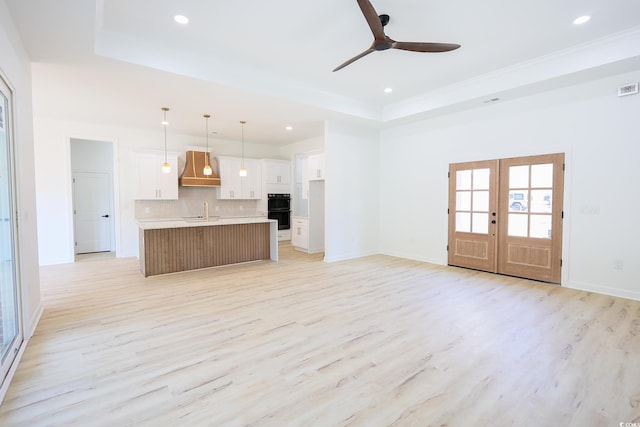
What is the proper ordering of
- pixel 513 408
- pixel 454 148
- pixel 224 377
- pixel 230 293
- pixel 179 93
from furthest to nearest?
1. pixel 454 148
2. pixel 179 93
3. pixel 230 293
4. pixel 224 377
5. pixel 513 408

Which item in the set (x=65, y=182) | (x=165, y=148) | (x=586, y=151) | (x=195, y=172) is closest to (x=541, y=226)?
(x=586, y=151)

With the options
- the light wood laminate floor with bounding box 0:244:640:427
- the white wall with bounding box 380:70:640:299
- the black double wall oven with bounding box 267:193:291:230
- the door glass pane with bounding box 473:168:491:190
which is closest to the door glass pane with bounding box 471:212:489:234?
the door glass pane with bounding box 473:168:491:190

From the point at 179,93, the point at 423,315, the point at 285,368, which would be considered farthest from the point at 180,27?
the point at 423,315

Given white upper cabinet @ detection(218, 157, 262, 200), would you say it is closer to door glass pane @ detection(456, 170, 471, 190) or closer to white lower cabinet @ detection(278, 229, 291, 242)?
white lower cabinet @ detection(278, 229, 291, 242)

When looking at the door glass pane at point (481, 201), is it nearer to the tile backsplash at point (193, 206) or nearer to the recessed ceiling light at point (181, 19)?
the recessed ceiling light at point (181, 19)

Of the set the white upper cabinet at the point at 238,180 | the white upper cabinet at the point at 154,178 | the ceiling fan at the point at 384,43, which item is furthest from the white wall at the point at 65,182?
the ceiling fan at the point at 384,43

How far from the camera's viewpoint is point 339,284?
461 centimetres

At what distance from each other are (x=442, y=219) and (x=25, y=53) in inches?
251

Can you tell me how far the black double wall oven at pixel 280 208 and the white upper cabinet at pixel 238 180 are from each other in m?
0.39

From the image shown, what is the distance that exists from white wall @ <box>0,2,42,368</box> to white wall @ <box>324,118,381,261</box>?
4312 mm

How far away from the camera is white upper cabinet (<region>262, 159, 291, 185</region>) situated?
28.1 ft

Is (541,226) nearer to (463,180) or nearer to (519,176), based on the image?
(519,176)

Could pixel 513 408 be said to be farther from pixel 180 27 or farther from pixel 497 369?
pixel 180 27

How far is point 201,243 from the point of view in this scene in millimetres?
5629
